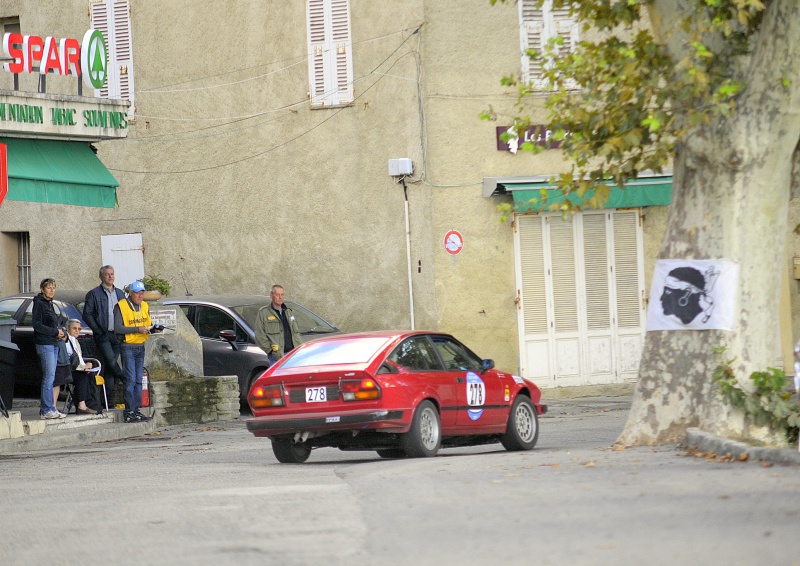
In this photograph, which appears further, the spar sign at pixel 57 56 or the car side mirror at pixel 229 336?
the car side mirror at pixel 229 336

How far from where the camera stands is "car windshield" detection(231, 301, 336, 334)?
71.7 feet

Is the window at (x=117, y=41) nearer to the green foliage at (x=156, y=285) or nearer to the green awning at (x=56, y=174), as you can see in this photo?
the green foliage at (x=156, y=285)

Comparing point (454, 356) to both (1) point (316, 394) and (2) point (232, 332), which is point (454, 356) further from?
(2) point (232, 332)

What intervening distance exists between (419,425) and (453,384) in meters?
0.85

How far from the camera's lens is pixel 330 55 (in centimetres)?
2492

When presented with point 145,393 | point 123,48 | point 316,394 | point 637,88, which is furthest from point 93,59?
point 637,88

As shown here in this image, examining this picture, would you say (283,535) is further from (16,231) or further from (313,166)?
(16,231)

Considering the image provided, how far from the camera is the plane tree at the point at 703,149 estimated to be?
12.2 m

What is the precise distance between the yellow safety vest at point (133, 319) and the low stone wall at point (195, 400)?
1.48 m

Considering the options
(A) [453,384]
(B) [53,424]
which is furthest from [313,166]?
(A) [453,384]

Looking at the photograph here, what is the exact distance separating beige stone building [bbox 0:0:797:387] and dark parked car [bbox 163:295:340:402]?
2839 mm

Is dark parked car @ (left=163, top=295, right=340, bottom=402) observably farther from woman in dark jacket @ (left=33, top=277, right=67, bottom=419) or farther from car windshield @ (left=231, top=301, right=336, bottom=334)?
woman in dark jacket @ (left=33, top=277, right=67, bottom=419)

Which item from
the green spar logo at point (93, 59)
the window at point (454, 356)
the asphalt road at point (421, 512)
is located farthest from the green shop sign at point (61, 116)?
the window at point (454, 356)

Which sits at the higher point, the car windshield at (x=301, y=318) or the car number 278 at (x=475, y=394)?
the car windshield at (x=301, y=318)
